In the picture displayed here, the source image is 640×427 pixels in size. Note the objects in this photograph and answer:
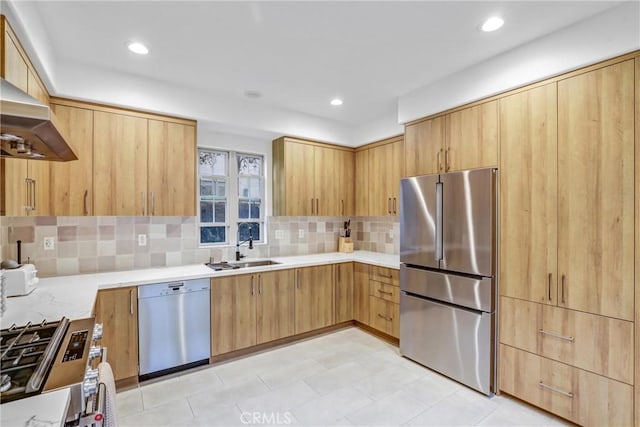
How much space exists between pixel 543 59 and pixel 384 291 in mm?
2507

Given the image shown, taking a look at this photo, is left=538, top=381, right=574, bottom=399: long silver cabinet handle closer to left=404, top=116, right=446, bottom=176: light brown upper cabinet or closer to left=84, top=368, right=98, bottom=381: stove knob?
left=404, top=116, right=446, bottom=176: light brown upper cabinet

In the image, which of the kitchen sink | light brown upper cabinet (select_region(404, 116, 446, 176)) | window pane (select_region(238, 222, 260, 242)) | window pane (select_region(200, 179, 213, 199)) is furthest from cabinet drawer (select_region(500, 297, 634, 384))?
window pane (select_region(200, 179, 213, 199))

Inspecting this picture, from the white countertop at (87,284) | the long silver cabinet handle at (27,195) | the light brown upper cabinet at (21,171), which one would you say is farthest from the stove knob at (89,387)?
the long silver cabinet handle at (27,195)

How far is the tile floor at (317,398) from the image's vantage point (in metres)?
2.16

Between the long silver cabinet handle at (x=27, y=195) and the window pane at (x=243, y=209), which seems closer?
the long silver cabinet handle at (x=27, y=195)

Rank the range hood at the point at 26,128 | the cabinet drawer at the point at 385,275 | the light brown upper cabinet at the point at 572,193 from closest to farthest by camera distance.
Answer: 1. the range hood at the point at 26,128
2. the light brown upper cabinet at the point at 572,193
3. the cabinet drawer at the point at 385,275

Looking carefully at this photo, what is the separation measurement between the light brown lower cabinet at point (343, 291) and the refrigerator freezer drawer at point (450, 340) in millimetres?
898

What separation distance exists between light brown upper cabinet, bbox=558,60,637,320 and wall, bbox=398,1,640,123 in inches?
4.6

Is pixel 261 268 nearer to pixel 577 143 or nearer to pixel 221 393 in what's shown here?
pixel 221 393

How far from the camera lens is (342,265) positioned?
3811 millimetres

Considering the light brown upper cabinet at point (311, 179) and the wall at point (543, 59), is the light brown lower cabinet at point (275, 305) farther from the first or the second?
the wall at point (543, 59)

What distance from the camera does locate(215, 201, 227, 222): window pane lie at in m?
3.66

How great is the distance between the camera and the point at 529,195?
223 cm

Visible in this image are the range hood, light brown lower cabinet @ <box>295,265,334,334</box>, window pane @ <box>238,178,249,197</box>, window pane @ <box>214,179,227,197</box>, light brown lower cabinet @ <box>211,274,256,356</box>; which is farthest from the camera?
window pane @ <box>238,178,249,197</box>
